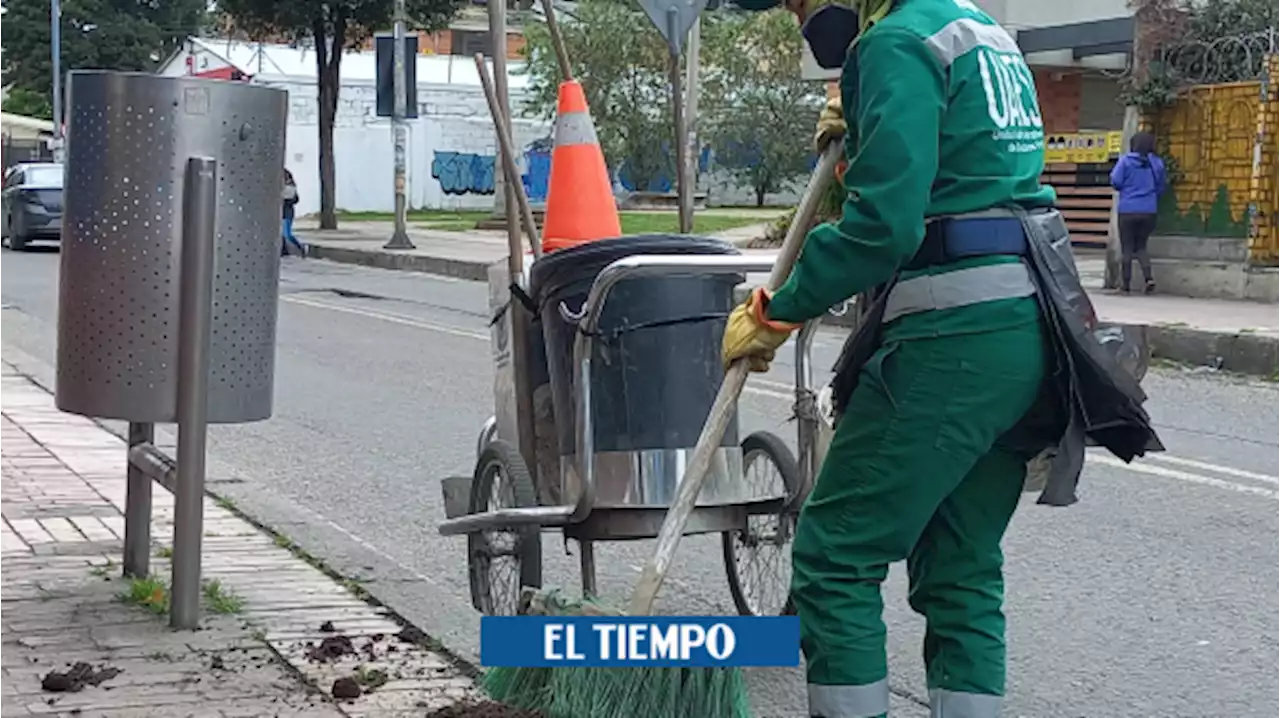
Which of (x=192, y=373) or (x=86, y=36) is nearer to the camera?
(x=192, y=373)

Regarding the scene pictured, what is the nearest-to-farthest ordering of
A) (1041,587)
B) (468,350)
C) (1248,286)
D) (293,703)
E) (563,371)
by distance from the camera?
(293,703), (563,371), (1041,587), (468,350), (1248,286)

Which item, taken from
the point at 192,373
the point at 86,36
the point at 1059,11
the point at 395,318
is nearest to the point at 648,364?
the point at 192,373

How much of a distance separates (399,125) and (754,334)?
22917mm

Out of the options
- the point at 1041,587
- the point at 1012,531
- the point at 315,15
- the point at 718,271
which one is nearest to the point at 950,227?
the point at 718,271

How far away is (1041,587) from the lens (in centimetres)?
590

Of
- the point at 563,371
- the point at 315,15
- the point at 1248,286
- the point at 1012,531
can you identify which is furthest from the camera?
the point at 315,15

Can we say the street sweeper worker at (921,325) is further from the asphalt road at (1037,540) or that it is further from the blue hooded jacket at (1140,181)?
the blue hooded jacket at (1140,181)

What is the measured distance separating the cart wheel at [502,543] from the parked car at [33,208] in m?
22.7

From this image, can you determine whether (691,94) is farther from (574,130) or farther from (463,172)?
(463,172)

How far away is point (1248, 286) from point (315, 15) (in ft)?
62.9

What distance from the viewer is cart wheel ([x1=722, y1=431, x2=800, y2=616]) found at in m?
4.95

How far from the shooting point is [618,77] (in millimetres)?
38094

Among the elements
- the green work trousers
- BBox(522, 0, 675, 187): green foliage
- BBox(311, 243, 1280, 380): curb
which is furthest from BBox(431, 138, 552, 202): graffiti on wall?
the green work trousers

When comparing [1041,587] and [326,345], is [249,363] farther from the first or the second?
[326,345]
